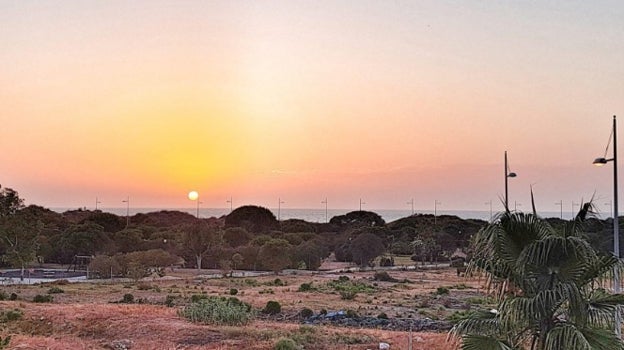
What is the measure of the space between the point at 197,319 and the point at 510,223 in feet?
59.6

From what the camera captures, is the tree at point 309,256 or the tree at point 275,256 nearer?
the tree at point 275,256

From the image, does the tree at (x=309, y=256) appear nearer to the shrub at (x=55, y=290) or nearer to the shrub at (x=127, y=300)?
the shrub at (x=55, y=290)

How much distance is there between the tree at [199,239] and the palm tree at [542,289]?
50732 mm

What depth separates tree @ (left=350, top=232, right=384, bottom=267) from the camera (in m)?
62.0

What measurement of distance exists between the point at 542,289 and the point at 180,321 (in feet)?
59.1

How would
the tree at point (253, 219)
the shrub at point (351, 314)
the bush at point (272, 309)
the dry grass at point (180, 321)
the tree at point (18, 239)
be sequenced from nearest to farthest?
the dry grass at point (180, 321)
the shrub at point (351, 314)
the bush at point (272, 309)
the tree at point (18, 239)
the tree at point (253, 219)

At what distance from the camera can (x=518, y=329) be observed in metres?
8.09

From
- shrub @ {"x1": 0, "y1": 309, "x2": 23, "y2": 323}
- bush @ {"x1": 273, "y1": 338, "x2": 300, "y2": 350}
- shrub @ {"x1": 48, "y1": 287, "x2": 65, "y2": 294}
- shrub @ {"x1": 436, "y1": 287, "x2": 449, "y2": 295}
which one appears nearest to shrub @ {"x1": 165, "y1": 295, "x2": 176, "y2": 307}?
shrub @ {"x1": 48, "y1": 287, "x2": 65, "y2": 294}

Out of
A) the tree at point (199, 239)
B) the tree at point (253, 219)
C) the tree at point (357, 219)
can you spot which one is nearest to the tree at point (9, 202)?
the tree at point (199, 239)

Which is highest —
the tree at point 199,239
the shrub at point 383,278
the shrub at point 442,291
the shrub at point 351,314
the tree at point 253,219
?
the tree at point 253,219

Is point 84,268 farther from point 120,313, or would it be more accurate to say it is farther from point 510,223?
point 510,223

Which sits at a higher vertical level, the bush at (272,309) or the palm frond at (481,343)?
the palm frond at (481,343)

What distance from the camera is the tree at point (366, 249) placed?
204 feet

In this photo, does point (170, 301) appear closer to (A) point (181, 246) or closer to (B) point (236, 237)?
(A) point (181, 246)
